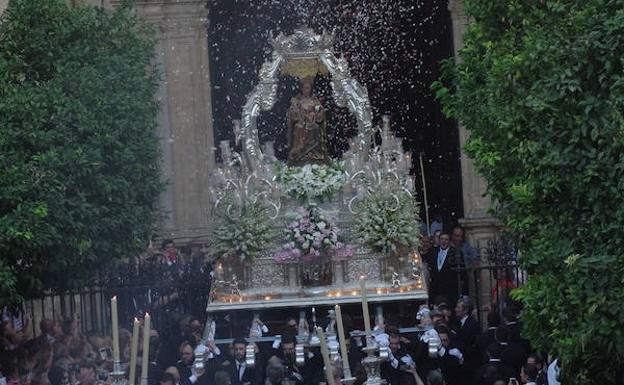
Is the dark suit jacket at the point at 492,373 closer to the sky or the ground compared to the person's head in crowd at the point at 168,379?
closer to the ground

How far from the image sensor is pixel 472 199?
92.4ft

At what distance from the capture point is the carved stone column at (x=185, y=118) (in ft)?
93.2

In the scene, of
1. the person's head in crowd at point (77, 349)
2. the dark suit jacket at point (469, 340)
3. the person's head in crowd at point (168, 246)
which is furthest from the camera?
the person's head in crowd at point (168, 246)

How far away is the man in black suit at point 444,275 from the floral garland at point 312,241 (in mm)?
1361

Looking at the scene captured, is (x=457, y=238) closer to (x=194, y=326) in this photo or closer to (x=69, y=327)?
(x=194, y=326)

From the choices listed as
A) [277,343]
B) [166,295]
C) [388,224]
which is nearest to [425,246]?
[388,224]

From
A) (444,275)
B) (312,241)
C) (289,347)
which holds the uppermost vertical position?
(312,241)

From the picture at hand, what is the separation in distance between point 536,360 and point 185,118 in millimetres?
11666

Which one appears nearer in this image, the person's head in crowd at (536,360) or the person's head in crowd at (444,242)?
the person's head in crowd at (536,360)

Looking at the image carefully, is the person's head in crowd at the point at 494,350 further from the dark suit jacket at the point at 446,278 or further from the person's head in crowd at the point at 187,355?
the dark suit jacket at the point at 446,278

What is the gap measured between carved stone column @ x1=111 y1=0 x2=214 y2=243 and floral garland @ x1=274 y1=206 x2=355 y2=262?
14.8 feet

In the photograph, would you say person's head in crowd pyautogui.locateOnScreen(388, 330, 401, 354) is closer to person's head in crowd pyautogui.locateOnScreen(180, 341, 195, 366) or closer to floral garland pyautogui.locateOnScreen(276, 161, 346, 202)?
person's head in crowd pyautogui.locateOnScreen(180, 341, 195, 366)

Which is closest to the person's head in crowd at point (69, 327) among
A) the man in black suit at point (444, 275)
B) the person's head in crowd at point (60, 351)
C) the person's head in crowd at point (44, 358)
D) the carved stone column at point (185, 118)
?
the person's head in crowd at point (60, 351)

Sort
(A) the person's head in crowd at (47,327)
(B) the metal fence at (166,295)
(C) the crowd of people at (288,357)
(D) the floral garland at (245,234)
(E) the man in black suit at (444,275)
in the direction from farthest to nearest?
(E) the man in black suit at (444,275) → (D) the floral garland at (245,234) → (B) the metal fence at (166,295) → (A) the person's head in crowd at (47,327) → (C) the crowd of people at (288,357)
